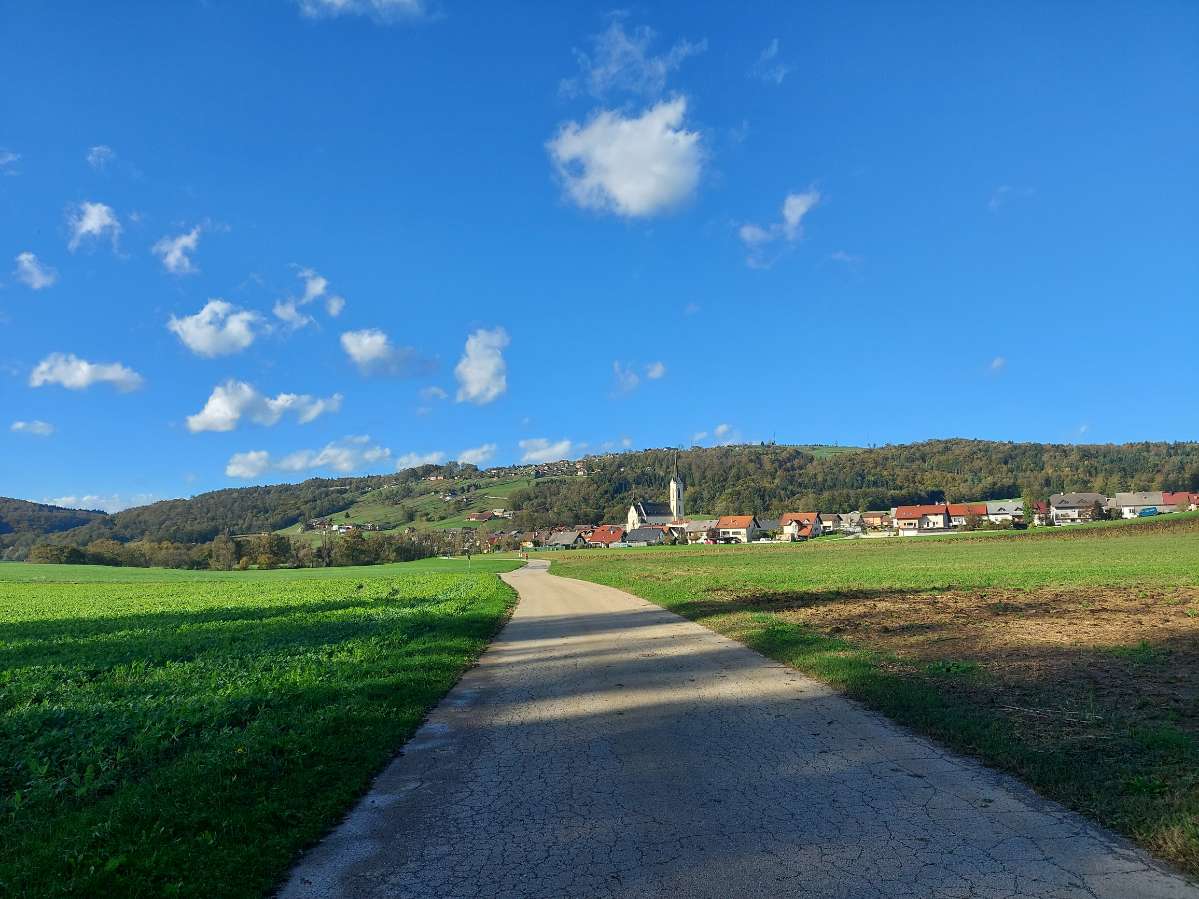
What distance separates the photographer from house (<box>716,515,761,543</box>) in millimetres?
163375

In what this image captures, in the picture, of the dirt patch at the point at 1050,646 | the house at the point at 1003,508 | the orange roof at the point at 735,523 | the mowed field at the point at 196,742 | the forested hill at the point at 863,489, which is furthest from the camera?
the orange roof at the point at 735,523

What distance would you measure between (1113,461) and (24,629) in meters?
199

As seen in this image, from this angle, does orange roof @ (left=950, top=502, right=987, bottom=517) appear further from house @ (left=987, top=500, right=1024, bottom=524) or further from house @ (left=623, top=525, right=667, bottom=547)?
house @ (left=623, top=525, right=667, bottom=547)

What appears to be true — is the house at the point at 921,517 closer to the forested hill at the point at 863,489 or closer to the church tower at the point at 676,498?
the forested hill at the point at 863,489

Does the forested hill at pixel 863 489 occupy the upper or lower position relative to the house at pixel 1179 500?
upper

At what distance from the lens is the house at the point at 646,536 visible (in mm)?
161625

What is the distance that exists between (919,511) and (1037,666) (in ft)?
516

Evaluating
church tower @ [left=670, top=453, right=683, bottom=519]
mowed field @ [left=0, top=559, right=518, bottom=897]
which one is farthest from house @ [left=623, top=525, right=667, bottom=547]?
mowed field @ [left=0, top=559, right=518, bottom=897]

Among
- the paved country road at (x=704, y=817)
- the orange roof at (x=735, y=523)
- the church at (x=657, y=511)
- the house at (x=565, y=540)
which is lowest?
the house at (x=565, y=540)

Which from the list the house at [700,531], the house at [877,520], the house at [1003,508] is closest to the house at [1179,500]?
the house at [1003,508]

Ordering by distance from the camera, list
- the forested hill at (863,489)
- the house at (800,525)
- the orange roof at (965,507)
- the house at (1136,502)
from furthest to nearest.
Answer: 1. the house at (800,525)
2. the forested hill at (863,489)
3. the orange roof at (965,507)
4. the house at (1136,502)

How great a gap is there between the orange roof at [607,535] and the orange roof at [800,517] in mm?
38569

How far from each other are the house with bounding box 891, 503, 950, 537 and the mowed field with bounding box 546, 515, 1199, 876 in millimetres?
128014

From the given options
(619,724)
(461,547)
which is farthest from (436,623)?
(461,547)
